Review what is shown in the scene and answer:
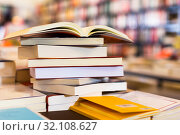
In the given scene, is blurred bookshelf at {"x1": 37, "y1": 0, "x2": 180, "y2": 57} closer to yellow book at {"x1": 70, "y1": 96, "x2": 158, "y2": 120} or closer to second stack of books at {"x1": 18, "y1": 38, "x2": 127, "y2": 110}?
second stack of books at {"x1": 18, "y1": 38, "x2": 127, "y2": 110}

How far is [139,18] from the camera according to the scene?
453 cm

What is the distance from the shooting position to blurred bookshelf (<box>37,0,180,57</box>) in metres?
3.97

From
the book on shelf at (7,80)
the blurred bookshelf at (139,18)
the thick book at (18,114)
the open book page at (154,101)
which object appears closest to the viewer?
the thick book at (18,114)

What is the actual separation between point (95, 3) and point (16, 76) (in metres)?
4.79

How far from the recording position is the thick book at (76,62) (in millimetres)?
699

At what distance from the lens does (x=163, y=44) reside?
13.5ft

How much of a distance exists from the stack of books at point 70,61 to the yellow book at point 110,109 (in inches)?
1.9

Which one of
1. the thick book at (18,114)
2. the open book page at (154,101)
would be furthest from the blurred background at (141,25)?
the thick book at (18,114)

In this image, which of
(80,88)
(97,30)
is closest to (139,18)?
(97,30)

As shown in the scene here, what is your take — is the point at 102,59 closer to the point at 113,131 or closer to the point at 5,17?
the point at 113,131

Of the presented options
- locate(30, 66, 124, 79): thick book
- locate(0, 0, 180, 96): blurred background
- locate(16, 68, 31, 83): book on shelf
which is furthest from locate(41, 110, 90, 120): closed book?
locate(0, 0, 180, 96): blurred background

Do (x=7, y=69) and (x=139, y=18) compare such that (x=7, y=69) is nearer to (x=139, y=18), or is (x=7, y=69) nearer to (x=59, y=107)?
(x=59, y=107)

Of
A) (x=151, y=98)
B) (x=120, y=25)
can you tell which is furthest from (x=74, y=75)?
(x=120, y=25)

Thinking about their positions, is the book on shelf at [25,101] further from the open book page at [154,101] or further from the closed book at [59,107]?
the open book page at [154,101]
